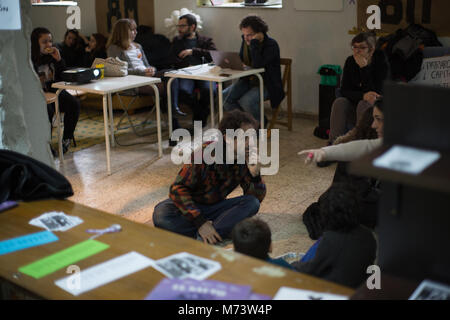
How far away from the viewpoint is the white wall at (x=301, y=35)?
6195 millimetres

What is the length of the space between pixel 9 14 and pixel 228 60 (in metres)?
2.78

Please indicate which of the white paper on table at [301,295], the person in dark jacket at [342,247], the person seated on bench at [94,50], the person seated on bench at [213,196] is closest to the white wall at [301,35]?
the person seated on bench at [94,50]

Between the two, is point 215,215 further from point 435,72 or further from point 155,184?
point 435,72

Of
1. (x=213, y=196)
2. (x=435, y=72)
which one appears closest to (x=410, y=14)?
(x=435, y=72)

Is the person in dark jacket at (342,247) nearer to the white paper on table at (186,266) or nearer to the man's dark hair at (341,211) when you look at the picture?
the man's dark hair at (341,211)

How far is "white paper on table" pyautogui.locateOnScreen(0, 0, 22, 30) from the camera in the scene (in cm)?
302

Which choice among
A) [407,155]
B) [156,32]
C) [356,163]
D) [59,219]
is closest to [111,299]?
[59,219]

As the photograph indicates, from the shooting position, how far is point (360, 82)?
5.12 meters

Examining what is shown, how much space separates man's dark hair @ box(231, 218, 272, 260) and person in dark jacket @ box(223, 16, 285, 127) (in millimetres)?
3485

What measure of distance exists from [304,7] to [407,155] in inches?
194

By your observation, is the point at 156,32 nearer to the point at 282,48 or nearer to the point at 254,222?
the point at 282,48

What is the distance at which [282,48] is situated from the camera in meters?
6.64

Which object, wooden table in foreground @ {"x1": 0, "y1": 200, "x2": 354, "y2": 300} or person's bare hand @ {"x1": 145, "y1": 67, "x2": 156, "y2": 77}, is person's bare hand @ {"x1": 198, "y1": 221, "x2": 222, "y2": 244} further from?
person's bare hand @ {"x1": 145, "y1": 67, "x2": 156, "y2": 77}

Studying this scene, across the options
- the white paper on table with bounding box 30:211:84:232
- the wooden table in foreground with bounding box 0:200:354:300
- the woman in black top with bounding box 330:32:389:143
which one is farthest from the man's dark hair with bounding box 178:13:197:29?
the white paper on table with bounding box 30:211:84:232
